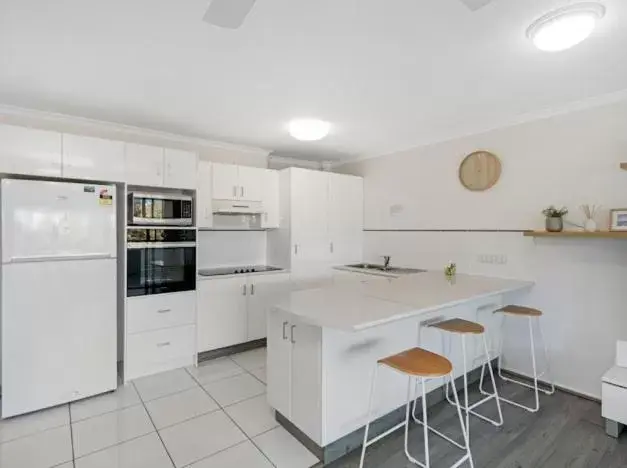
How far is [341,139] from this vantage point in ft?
12.6

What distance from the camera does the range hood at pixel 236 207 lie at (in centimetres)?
363

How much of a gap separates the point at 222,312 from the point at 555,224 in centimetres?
313

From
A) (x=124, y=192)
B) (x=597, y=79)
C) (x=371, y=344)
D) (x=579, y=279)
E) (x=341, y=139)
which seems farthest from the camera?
(x=341, y=139)

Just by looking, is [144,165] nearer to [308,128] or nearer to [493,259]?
[308,128]

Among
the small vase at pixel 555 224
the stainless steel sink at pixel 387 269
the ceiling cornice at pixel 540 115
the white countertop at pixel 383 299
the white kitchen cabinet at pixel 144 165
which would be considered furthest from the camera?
the stainless steel sink at pixel 387 269

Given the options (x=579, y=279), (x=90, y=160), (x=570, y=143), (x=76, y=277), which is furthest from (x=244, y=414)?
(x=570, y=143)

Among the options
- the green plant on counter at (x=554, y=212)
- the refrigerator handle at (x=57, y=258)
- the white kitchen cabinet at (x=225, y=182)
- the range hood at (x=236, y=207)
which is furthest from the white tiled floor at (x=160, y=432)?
the green plant on counter at (x=554, y=212)

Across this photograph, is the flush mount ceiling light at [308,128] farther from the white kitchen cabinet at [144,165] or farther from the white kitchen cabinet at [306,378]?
the white kitchen cabinet at [306,378]

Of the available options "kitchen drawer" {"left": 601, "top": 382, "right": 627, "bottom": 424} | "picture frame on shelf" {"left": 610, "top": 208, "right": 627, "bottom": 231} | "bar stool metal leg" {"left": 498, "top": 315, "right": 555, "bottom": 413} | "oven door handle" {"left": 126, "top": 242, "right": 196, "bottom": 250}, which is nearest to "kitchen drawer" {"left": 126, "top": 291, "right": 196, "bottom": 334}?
"oven door handle" {"left": 126, "top": 242, "right": 196, "bottom": 250}

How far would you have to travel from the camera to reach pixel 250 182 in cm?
388

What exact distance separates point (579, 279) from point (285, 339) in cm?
243

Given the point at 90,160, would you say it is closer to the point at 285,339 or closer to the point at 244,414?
the point at 285,339

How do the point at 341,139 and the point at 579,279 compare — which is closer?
the point at 579,279

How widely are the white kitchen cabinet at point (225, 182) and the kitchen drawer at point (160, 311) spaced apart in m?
1.08
